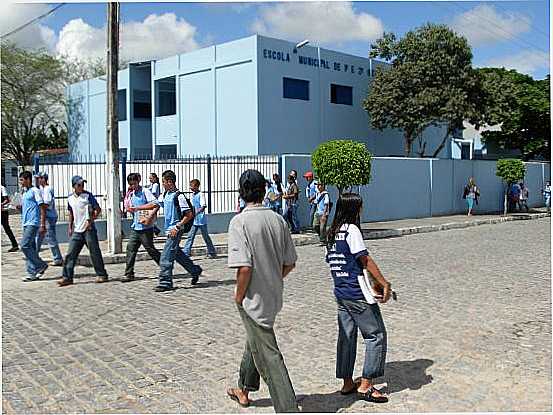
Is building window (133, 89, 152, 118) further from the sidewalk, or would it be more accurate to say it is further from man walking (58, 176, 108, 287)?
man walking (58, 176, 108, 287)

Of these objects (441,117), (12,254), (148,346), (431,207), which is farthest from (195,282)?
(441,117)

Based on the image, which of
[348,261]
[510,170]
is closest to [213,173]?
[348,261]

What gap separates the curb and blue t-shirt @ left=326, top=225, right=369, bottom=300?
8.23 metres

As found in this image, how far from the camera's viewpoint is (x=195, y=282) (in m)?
9.57

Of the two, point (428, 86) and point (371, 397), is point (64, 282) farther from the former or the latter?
point (428, 86)

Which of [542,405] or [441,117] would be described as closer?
[542,405]

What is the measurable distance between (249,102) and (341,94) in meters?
5.67

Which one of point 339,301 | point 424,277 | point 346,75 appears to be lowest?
point 424,277

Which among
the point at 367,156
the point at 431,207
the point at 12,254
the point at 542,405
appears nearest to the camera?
the point at 542,405

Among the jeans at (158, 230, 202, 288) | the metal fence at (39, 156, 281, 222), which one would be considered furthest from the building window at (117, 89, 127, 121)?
the jeans at (158, 230, 202, 288)

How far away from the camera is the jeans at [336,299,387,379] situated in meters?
4.64

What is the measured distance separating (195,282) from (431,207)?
16.3 m

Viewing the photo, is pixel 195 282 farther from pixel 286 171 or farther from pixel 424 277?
pixel 286 171

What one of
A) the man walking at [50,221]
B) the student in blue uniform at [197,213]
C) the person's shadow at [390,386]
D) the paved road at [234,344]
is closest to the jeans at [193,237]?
the student in blue uniform at [197,213]
